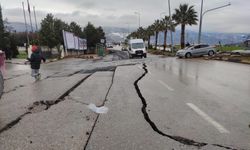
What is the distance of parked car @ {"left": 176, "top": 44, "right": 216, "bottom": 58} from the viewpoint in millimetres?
40406

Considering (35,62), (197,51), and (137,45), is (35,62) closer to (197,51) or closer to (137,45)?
(197,51)

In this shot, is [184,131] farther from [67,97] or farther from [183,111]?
[67,97]

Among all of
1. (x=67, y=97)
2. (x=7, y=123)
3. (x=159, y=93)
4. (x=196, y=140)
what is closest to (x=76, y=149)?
(x=196, y=140)

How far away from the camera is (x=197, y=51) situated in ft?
134

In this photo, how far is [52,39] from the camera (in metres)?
60.1

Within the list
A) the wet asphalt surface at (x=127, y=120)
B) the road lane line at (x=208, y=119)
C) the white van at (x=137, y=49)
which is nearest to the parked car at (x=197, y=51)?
the white van at (x=137, y=49)

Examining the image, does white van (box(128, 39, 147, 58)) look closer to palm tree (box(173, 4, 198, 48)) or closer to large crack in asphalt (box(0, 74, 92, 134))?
palm tree (box(173, 4, 198, 48))

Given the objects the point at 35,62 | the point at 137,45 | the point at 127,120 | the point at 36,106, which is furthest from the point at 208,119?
the point at 137,45

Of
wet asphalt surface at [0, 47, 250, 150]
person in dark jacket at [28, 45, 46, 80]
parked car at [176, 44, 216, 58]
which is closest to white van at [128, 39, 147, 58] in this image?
parked car at [176, 44, 216, 58]

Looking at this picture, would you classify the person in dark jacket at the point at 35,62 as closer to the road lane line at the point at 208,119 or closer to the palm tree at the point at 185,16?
the road lane line at the point at 208,119

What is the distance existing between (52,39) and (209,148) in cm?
5706

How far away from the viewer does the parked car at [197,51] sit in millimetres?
40406

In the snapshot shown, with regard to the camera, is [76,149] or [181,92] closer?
[76,149]

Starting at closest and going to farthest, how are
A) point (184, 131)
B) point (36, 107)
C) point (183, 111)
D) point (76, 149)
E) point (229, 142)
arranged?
point (76, 149)
point (229, 142)
point (184, 131)
point (183, 111)
point (36, 107)
